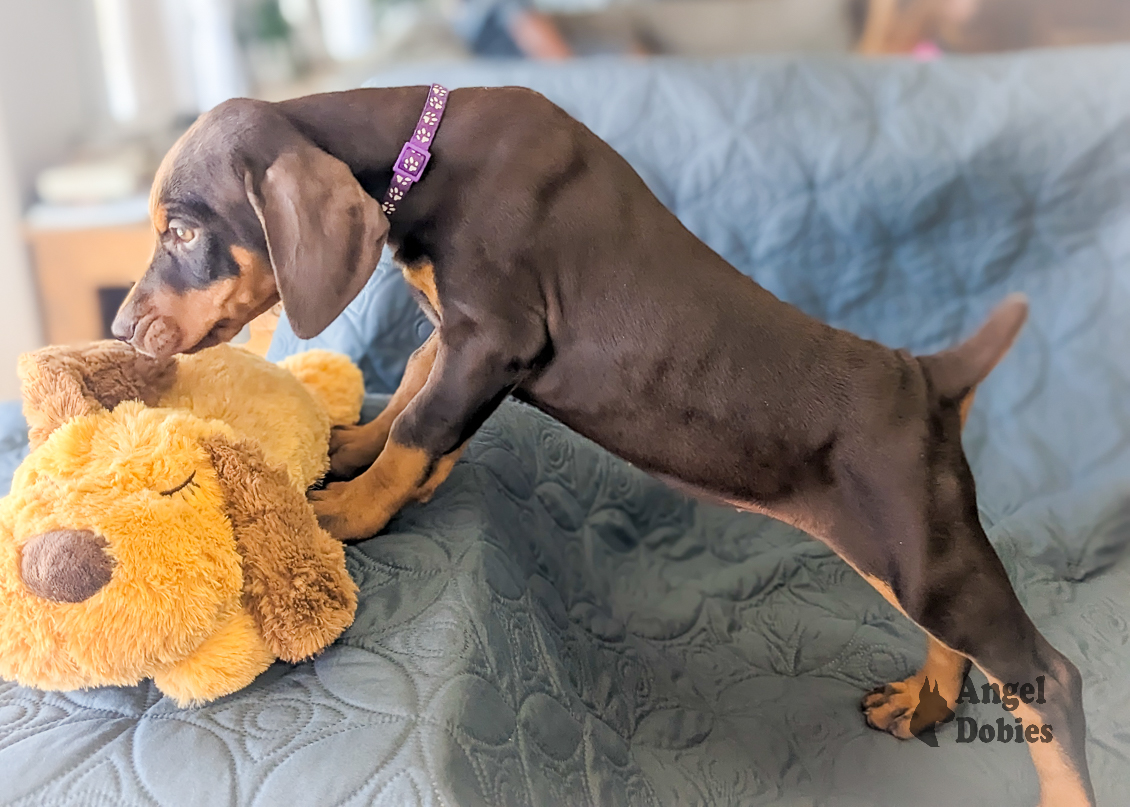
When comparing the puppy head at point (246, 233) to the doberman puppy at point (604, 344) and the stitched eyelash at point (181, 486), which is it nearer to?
the doberman puppy at point (604, 344)

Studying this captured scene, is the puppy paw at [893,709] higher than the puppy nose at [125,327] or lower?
lower

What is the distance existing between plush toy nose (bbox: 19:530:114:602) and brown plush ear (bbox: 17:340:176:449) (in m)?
0.18

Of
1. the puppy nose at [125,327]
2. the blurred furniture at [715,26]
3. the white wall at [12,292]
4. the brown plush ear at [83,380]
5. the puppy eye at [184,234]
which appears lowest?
the white wall at [12,292]

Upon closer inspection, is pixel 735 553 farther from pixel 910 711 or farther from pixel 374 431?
pixel 374 431

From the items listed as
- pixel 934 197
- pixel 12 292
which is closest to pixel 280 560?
pixel 934 197

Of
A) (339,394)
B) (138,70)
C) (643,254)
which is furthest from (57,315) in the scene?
(643,254)

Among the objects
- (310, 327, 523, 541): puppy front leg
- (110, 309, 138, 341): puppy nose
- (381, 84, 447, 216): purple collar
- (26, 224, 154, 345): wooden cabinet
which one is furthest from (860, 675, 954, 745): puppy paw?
(26, 224, 154, 345): wooden cabinet

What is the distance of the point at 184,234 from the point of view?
922 millimetres

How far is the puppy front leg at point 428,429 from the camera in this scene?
97cm

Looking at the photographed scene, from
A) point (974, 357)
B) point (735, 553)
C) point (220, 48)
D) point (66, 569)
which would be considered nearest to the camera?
point (66, 569)

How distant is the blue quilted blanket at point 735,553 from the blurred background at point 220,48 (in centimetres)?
25

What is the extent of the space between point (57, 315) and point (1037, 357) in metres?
2.22

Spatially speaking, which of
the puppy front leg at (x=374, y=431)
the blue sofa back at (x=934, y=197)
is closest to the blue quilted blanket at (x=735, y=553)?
→ the blue sofa back at (x=934, y=197)

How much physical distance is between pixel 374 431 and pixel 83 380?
0.36 meters
